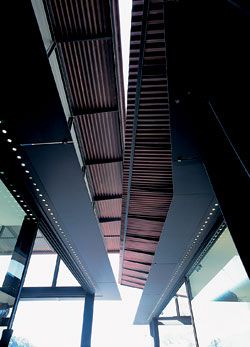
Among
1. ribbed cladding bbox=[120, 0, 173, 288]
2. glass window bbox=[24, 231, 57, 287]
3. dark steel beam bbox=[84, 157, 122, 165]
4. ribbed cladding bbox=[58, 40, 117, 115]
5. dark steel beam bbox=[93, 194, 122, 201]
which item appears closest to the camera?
ribbed cladding bbox=[120, 0, 173, 288]

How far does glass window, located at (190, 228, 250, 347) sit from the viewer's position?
2883mm

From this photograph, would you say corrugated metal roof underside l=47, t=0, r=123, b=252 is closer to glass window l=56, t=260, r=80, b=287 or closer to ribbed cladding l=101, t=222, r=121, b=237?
ribbed cladding l=101, t=222, r=121, b=237

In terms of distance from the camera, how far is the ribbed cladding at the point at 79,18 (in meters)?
2.27

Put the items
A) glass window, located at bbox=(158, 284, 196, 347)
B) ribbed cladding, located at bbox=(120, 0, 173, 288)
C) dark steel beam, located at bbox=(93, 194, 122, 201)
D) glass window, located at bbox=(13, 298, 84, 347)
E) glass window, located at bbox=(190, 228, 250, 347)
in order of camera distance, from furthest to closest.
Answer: glass window, located at bbox=(158, 284, 196, 347)
glass window, located at bbox=(13, 298, 84, 347)
dark steel beam, located at bbox=(93, 194, 122, 201)
glass window, located at bbox=(190, 228, 250, 347)
ribbed cladding, located at bbox=(120, 0, 173, 288)

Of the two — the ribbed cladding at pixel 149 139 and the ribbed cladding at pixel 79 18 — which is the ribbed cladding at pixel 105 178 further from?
the ribbed cladding at pixel 79 18

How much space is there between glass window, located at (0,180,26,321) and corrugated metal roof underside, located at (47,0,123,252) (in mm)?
1268

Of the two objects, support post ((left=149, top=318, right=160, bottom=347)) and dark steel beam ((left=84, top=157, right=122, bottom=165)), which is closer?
dark steel beam ((left=84, top=157, right=122, bottom=165))

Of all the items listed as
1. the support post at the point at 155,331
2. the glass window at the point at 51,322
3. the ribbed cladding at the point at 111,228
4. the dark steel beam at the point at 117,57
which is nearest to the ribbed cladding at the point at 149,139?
the dark steel beam at the point at 117,57

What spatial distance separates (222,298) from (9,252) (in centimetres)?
315

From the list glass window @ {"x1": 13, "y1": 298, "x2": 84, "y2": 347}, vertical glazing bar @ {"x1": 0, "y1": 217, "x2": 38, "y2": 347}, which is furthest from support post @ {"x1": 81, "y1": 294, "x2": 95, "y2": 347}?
vertical glazing bar @ {"x1": 0, "y1": 217, "x2": 38, "y2": 347}

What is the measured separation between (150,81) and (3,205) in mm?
3005

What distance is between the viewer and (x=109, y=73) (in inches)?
111

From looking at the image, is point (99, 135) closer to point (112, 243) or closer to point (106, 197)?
point (106, 197)

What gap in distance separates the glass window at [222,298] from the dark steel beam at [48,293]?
148 inches
